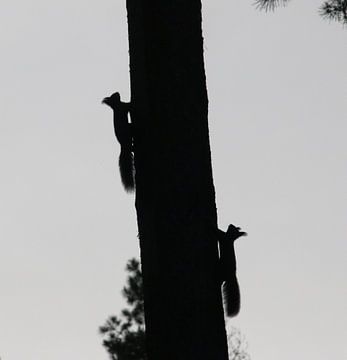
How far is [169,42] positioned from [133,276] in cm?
3194

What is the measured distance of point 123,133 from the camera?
180 inches

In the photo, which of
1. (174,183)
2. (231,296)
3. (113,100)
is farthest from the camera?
(113,100)

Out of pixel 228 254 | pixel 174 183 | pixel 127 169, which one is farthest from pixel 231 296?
pixel 127 169

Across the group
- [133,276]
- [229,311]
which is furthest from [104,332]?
[229,311]

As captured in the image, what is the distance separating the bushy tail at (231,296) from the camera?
4395 mm

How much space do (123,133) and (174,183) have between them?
378 millimetres

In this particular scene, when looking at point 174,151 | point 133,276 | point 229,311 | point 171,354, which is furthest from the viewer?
point 133,276

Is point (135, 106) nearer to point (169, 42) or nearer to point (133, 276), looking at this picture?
point (169, 42)

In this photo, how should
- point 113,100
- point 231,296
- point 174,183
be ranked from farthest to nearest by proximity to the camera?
point 113,100, point 231,296, point 174,183

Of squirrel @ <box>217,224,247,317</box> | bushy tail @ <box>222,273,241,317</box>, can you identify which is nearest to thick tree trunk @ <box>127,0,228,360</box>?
squirrel @ <box>217,224,247,317</box>

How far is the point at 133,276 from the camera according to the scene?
3625 centimetres

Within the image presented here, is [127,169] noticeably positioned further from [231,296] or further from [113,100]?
[231,296]

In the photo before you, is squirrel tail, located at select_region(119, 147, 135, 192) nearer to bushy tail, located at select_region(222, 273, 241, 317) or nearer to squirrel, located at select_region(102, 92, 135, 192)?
squirrel, located at select_region(102, 92, 135, 192)

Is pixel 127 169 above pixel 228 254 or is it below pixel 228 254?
above
